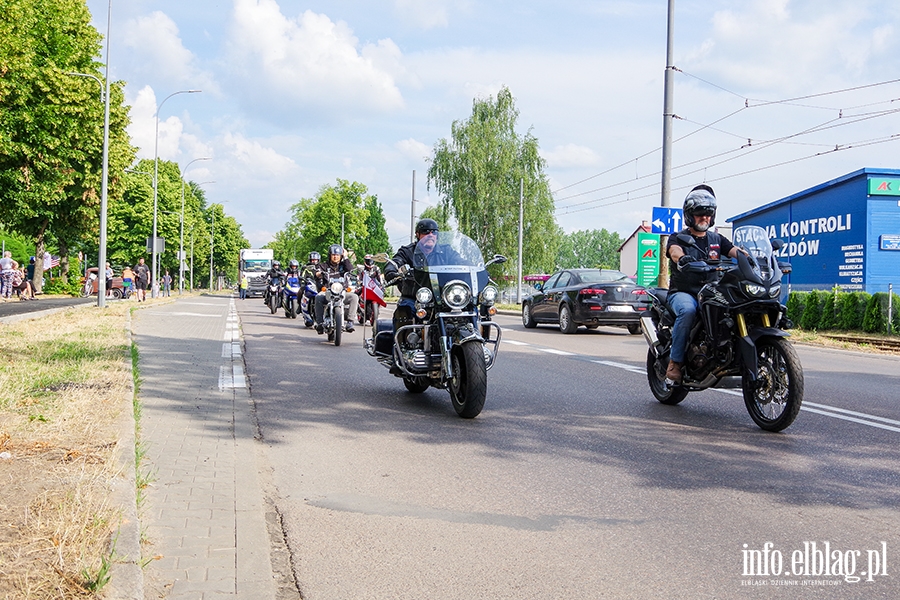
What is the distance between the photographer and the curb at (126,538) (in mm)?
3129

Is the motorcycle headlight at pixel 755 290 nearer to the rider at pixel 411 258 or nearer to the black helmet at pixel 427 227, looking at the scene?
the rider at pixel 411 258

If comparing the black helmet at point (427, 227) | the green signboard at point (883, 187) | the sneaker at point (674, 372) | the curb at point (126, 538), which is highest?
the green signboard at point (883, 187)

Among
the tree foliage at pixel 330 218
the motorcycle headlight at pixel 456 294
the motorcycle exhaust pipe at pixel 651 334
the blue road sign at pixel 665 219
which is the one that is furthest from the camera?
the tree foliage at pixel 330 218

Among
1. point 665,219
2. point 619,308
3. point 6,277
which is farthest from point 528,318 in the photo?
point 6,277

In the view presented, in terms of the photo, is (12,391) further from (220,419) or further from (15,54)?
(15,54)

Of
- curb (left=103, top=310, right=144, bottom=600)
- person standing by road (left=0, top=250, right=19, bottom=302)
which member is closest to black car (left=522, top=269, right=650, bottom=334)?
curb (left=103, top=310, right=144, bottom=600)

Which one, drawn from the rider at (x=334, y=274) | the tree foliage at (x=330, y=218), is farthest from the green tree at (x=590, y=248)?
the rider at (x=334, y=274)

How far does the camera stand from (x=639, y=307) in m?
18.8

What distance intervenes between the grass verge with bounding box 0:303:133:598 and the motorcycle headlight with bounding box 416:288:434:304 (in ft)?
8.31

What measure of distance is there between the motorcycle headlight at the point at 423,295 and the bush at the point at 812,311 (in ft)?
56.2

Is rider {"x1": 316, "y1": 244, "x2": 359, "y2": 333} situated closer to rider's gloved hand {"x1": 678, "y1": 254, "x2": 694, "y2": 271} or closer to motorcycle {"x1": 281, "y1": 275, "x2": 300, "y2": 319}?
motorcycle {"x1": 281, "y1": 275, "x2": 300, "y2": 319}

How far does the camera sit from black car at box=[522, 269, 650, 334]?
62.7 ft

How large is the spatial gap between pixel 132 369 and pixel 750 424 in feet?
20.5

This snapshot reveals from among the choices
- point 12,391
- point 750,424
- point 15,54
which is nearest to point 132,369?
point 12,391
